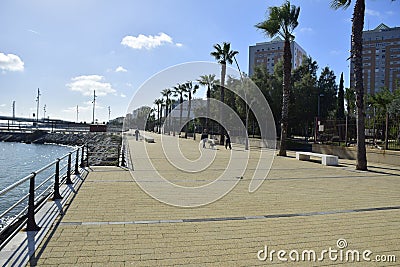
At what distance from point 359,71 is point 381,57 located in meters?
96.3

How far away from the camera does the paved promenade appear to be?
12.3 feet

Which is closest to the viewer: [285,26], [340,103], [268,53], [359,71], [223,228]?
[223,228]

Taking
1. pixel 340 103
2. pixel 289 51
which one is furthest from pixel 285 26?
pixel 340 103

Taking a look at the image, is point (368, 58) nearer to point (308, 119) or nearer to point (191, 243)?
point (308, 119)

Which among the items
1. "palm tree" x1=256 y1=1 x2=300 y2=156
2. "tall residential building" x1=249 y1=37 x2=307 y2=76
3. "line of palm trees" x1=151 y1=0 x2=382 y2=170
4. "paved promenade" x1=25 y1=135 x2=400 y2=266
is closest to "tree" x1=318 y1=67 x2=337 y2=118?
"line of palm trees" x1=151 y1=0 x2=382 y2=170

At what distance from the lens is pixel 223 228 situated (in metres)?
4.89

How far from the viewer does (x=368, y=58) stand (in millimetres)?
98750

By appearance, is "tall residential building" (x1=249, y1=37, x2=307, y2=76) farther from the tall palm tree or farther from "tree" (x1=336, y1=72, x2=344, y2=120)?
the tall palm tree

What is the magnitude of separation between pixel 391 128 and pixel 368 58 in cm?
9499

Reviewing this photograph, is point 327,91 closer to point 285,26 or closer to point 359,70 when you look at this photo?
point 285,26

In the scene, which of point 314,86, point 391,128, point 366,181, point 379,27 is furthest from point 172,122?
point 379,27
